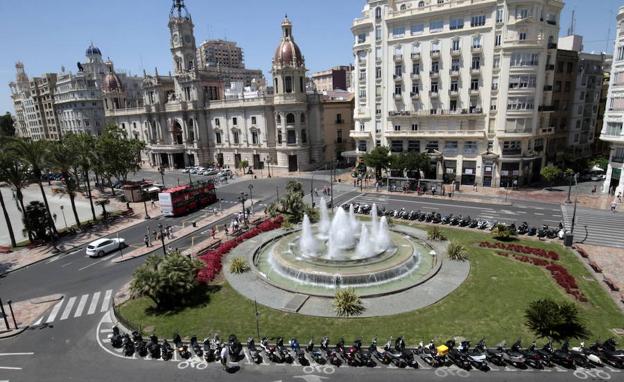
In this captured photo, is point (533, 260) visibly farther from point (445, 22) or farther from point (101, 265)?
point (445, 22)

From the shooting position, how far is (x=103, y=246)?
38.4 metres

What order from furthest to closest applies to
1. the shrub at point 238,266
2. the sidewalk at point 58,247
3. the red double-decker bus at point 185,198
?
the red double-decker bus at point 185,198
the sidewalk at point 58,247
the shrub at point 238,266

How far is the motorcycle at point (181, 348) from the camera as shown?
21.1 metres

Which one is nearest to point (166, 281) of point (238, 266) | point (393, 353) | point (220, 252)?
point (238, 266)

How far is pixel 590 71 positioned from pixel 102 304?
83.7 meters

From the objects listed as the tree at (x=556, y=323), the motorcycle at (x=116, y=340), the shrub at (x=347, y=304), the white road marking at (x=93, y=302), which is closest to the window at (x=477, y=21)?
the tree at (x=556, y=323)

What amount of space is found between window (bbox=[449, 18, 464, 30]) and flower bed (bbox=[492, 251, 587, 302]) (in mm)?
40469

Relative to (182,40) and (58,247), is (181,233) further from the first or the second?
(182,40)

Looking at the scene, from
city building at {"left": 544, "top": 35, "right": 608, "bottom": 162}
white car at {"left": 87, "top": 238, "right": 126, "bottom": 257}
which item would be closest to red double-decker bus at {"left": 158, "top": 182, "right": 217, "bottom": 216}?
white car at {"left": 87, "top": 238, "right": 126, "bottom": 257}

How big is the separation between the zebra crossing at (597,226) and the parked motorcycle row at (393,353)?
2065cm

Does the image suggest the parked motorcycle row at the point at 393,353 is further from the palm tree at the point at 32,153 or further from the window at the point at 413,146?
the window at the point at 413,146

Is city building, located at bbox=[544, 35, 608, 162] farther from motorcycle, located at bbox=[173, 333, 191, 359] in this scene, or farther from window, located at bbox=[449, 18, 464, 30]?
motorcycle, located at bbox=[173, 333, 191, 359]

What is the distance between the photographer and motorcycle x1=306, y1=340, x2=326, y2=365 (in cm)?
2017

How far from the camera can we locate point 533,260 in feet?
106
